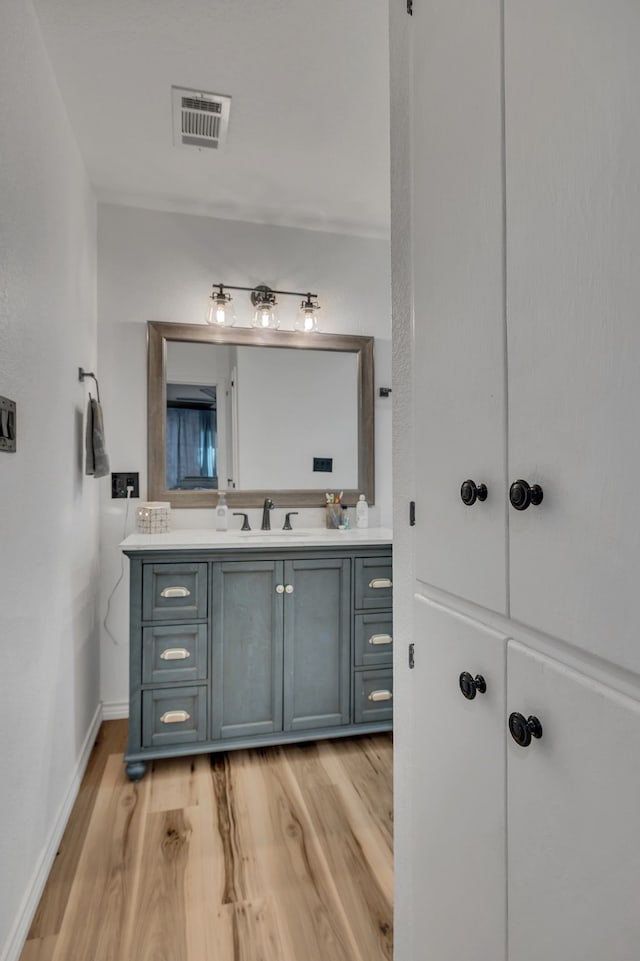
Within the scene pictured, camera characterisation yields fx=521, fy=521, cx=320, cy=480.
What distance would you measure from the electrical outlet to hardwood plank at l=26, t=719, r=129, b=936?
1096 millimetres

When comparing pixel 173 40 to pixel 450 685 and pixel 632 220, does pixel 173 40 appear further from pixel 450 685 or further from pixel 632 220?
pixel 450 685

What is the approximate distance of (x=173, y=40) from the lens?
1582mm

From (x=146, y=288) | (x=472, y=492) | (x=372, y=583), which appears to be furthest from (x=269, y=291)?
(x=472, y=492)

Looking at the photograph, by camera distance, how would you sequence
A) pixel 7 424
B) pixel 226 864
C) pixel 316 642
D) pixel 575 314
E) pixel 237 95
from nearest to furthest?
pixel 575 314 → pixel 7 424 → pixel 226 864 → pixel 237 95 → pixel 316 642

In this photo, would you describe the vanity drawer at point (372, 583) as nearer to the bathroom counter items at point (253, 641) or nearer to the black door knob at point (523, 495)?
the bathroom counter items at point (253, 641)

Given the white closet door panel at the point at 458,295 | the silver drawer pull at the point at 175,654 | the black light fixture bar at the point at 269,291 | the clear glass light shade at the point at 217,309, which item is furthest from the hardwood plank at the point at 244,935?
the black light fixture bar at the point at 269,291

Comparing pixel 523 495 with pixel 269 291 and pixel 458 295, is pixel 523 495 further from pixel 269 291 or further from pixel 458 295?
pixel 269 291

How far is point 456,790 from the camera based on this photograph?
86cm

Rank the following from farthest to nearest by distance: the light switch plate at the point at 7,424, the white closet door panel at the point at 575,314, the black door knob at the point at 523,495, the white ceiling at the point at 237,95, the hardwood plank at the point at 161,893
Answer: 1. the white ceiling at the point at 237,95
2. the hardwood plank at the point at 161,893
3. the light switch plate at the point at 7,424
4. the black door knob at the point at 523,495
5. the white closet door panel at the point at 575,314

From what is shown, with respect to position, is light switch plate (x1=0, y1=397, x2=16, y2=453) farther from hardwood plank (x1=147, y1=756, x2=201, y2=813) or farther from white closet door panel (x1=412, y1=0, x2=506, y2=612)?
hardwood plank (x1=147, y1=756, x2=201, y2=813)

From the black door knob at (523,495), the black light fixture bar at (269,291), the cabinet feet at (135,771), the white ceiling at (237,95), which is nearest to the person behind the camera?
the black door knob at (523,495)

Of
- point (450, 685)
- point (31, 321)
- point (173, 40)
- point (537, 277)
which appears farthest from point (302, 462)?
point (537, 277)

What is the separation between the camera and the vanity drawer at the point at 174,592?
6.69 ft

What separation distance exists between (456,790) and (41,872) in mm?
1310
